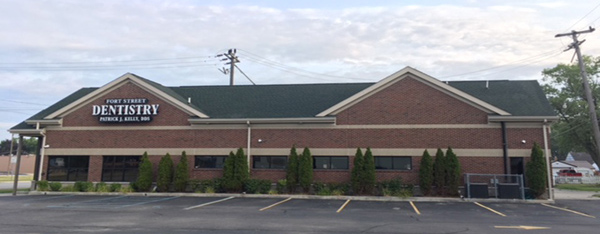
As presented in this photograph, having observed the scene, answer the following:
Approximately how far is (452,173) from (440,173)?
23.3 inches

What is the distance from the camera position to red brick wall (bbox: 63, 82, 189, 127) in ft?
79.8

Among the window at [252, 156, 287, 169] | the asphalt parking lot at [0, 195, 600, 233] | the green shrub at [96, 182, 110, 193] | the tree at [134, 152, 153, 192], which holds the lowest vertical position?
the asphalt parking lot at [0, 195, 600, 233]

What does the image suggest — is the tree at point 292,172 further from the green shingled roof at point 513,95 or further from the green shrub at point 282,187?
the green shingled roof at point 513,95

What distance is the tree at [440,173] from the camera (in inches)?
821

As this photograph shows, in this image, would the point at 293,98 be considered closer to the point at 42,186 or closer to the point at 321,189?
the point at 321,189

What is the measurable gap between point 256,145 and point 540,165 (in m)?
15.0

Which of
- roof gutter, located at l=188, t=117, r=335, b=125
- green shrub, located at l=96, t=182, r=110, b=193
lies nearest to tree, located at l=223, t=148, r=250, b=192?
roof gutter, located at l=188, t=117, r=335, b=125

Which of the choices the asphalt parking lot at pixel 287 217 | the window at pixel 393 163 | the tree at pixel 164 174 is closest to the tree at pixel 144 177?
the tree at pixel 164 174

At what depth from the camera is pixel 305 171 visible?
72.1ft

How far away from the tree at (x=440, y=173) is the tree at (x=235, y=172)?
33.5 ft

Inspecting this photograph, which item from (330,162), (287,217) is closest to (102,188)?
(330,162)

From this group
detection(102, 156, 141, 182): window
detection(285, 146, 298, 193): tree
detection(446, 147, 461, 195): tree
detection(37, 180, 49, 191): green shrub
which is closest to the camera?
detection(446, 147, 461, 195): tree

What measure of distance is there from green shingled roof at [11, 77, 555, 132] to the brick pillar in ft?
16.5

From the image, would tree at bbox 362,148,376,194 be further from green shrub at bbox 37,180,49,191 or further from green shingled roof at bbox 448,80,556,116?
green shrub at bbox 37,180,49,191
